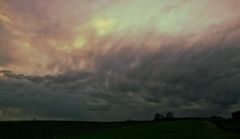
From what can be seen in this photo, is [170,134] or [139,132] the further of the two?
[139,132]

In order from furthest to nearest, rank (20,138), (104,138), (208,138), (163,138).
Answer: (20,138) → (104,138) → (163,138) → (208,138)

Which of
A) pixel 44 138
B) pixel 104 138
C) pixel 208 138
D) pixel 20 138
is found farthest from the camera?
pixel 20 138

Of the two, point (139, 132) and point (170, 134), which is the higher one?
point (139, 132)

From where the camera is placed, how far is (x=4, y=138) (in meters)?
69.9

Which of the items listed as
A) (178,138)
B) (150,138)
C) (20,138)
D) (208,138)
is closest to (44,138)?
(20,138)

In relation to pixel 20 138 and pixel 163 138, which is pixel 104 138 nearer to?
pixel 163 138

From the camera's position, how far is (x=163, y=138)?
52.4m

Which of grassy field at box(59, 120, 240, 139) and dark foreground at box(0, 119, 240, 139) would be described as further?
dark foreground at box(0, 119, 240, 139)

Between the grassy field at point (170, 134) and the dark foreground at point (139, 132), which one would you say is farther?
the dark foreground at point (139, 132)

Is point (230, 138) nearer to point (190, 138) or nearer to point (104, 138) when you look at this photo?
point (190, 138)

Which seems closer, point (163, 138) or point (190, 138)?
point (190, 138)

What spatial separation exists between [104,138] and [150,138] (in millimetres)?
8811

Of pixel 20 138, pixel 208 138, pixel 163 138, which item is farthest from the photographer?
pixel 20 138

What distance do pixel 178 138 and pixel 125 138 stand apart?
9.34 metres
